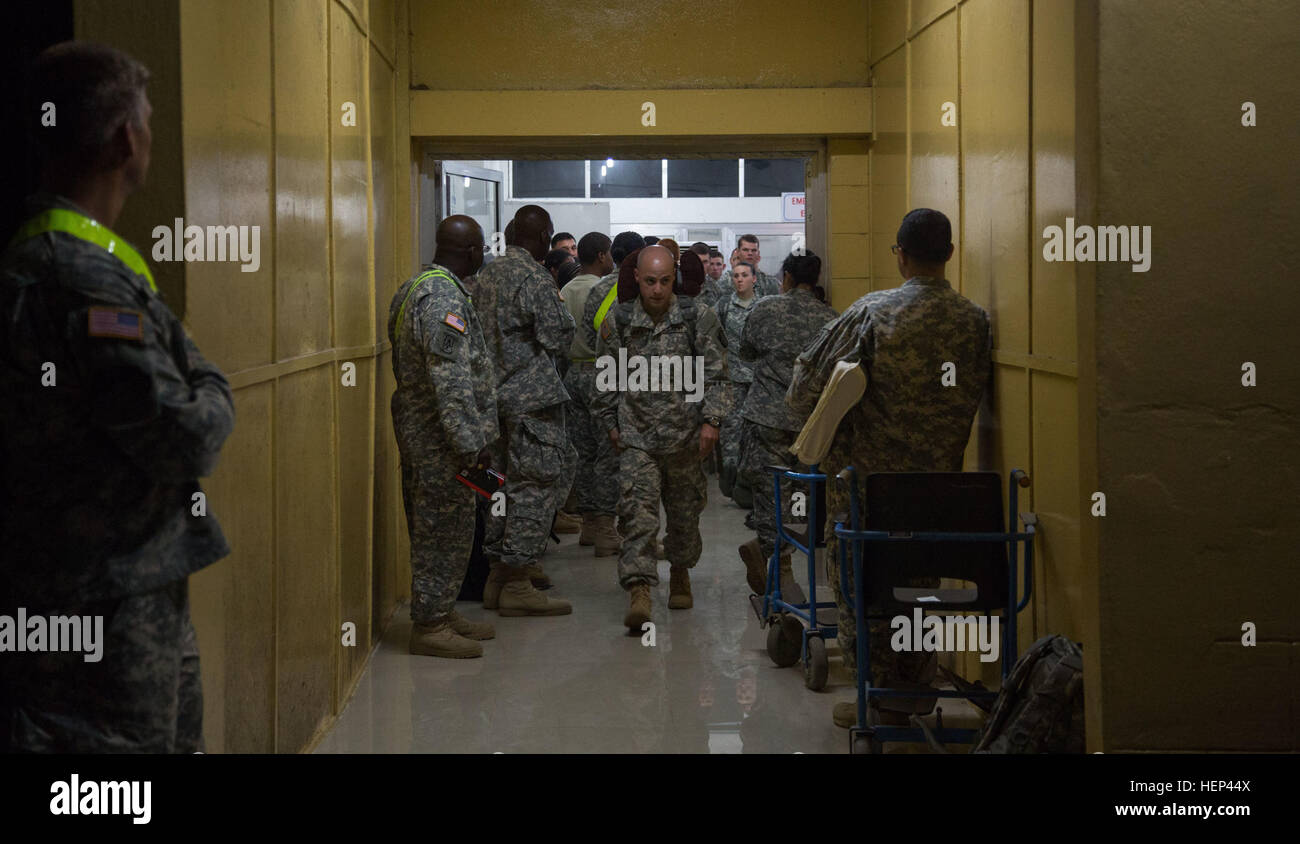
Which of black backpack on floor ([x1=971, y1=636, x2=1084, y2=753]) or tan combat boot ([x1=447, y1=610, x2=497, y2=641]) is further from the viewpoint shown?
tan combat boot ([x1=447, y1=610, x2=497, y2=641])

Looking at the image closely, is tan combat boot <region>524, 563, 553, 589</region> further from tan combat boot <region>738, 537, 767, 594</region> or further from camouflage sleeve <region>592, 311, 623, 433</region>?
tan combat boot <region>738, 537, 767, 594</region>

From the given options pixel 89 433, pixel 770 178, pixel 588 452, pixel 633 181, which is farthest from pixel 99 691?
pixel 770 178

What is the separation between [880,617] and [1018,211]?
1.44 m

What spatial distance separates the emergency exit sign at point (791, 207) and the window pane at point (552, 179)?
2.51 metres

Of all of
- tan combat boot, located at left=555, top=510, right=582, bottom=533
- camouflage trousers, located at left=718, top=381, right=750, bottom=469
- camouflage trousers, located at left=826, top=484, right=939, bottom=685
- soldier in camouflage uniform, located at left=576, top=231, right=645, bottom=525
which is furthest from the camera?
tan combat boot, located at left=555, top=510, right=582, bottom=533

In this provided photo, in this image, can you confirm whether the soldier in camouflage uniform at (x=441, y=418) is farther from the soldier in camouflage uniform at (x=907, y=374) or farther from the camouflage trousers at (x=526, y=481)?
the soldier in camouflage uniform at (x=907, y=374)

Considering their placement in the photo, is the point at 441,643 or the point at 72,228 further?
the point at 441,643

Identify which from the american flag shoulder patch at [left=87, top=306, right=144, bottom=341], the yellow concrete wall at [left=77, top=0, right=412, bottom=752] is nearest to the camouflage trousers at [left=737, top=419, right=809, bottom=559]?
the yellow concrete wall at [left=77, top=0, right=412, bottom=752]

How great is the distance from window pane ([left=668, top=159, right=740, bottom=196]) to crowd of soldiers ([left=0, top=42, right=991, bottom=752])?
4783mm

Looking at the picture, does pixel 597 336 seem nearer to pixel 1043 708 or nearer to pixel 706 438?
pixel 706 438

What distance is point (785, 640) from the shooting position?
4992 millimetres

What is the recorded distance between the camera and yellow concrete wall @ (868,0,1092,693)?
12.0 ft

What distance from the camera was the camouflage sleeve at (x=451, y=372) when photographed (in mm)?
4844
